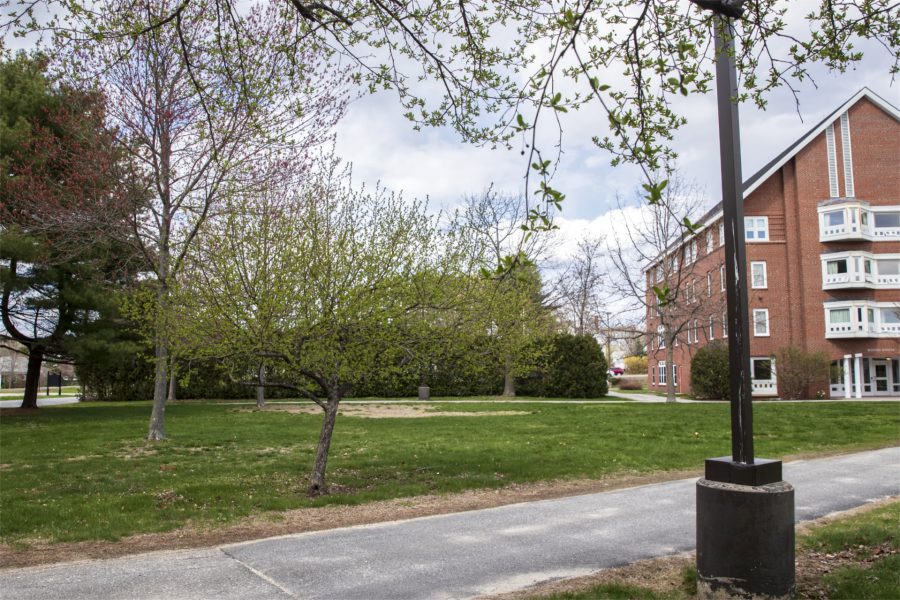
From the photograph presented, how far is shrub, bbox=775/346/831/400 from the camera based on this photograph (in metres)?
34.1

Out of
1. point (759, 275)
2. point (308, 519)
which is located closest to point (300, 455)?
point (308, 519)

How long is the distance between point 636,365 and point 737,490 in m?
77.9

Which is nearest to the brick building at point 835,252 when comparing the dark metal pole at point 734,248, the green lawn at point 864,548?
the green lawn at point 864,548

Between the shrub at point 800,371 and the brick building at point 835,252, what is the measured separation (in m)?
1.26

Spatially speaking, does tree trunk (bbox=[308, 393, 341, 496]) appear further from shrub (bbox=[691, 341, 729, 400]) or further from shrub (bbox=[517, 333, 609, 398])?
shrub (bbox=[691, 341, 729, 400])

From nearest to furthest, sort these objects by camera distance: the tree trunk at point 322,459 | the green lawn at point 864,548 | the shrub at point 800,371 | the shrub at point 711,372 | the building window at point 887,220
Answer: the green lawn at point 864,548, the tree trunk at point 322,459, the shrub at point 711,372, the shrub at point 800,371, the building window at point 887,220

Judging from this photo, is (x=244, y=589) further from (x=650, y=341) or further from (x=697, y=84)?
(x=650, y=341)

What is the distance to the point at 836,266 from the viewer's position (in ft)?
120

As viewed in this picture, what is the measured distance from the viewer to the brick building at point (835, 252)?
35812 millimetres

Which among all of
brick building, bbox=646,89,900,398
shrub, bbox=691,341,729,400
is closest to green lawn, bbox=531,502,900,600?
shrub, bbox=691,341,729,400

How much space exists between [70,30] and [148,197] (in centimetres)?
1091

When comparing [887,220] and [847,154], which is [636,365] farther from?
[847,154]

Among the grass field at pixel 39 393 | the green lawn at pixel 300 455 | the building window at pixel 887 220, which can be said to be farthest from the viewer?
the grass field at pixel 39 393

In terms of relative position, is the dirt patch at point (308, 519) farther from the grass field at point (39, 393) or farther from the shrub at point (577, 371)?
the grass field at point (39, 393)
